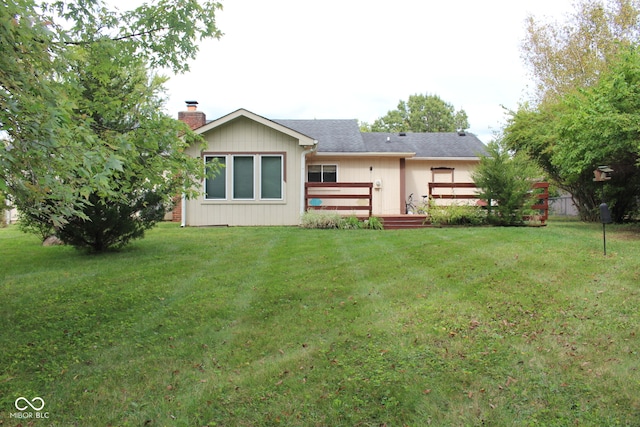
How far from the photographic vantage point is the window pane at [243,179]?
43.2ft

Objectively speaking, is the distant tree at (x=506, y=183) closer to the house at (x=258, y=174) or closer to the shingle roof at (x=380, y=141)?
the house at (x=258, y=174)

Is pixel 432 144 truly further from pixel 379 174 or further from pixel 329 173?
pixel 329 173

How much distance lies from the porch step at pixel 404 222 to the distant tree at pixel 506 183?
1.75m

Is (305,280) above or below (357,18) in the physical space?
below

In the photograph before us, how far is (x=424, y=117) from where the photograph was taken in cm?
4669

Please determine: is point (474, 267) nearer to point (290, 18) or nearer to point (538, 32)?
point (290, 18)

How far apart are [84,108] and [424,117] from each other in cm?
4519

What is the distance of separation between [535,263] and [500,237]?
240 centimetres

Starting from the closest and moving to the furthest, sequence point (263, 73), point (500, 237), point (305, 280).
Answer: point (305, 280)
point (500, 237)
point (263, 73)

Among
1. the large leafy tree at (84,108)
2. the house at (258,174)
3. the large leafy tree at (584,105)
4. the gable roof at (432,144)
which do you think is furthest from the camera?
the gable roof at (432,144)

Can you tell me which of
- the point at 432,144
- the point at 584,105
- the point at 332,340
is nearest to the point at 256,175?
the point at 432,144

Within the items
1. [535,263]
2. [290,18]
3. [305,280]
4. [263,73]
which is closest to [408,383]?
[305,280]

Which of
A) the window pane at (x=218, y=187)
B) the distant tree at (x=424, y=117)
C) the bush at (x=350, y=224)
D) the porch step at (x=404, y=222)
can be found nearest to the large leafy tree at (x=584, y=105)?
the porch step at (x=404, y=222)

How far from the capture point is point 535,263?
6.45m
